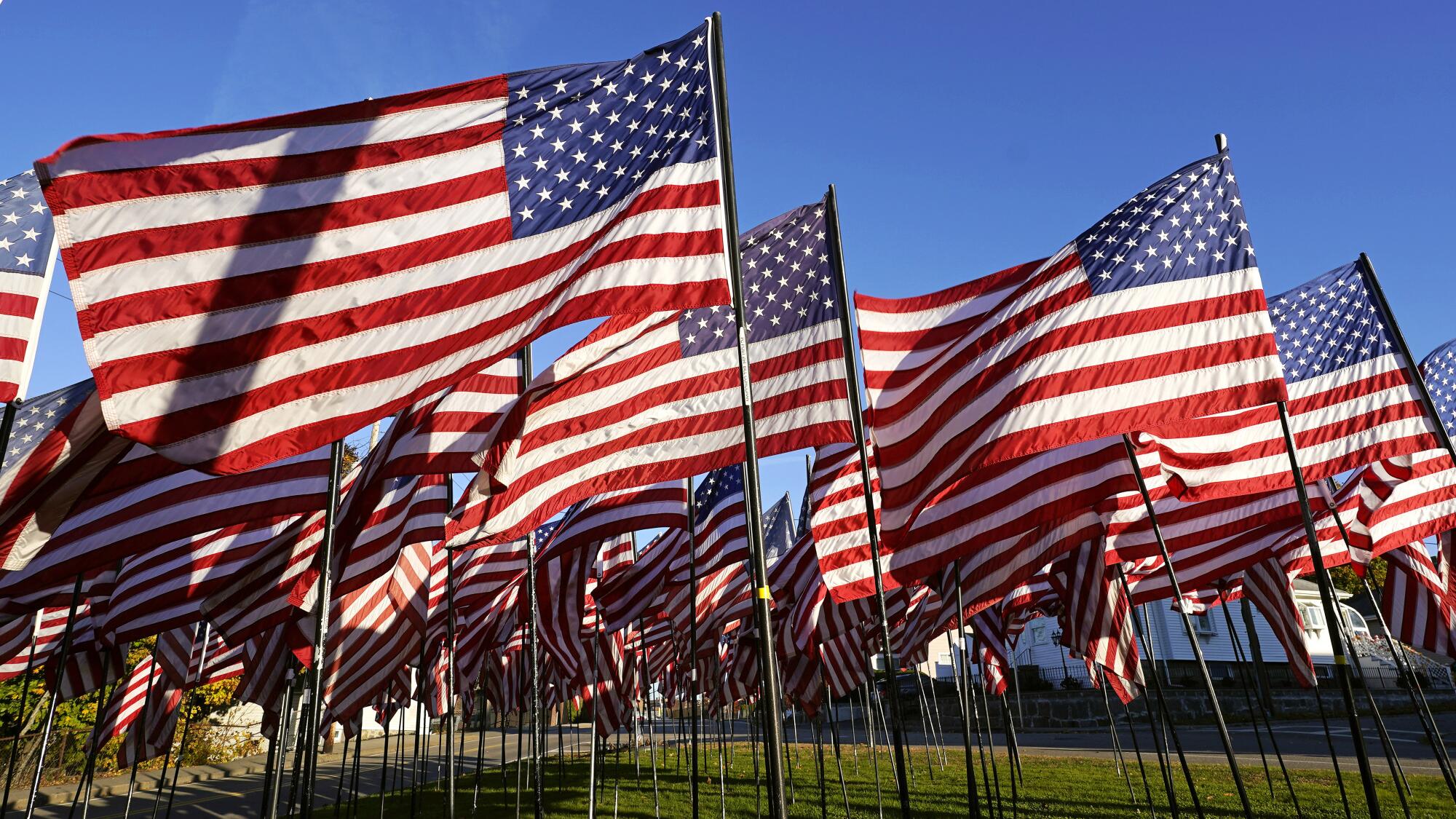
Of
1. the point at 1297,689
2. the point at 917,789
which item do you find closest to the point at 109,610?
the point at 917,789

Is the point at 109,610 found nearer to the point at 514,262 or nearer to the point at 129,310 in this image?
the point at 129,310

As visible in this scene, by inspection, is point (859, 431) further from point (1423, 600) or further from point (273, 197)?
point (1423, 600)

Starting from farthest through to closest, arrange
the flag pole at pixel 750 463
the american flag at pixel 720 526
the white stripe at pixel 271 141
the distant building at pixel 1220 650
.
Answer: the distant building at pixel 1220 650 → the american flag at pixel 720 526 → the white stripe at pixel 271 141 → the flag pole at pixel 750 463

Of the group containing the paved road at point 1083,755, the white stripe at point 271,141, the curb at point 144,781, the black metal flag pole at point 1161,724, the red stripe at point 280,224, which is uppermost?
the white stripe at point 271,141

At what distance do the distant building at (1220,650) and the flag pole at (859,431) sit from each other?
41.7 meters

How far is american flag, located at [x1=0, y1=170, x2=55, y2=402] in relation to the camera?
6875mm

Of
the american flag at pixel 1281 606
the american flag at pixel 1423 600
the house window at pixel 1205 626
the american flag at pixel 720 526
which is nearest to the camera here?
the american flag at pixel 1423 600

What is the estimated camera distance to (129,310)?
515 cm

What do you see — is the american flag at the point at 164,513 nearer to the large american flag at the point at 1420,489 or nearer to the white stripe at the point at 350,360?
the white stripe at the point at 350,360

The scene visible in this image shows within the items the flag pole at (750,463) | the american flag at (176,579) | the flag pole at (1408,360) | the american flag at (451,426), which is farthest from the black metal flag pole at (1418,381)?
the american flag at (176,579)

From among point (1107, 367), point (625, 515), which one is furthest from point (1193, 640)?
point (625, 515)

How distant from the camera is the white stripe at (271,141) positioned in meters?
5.25

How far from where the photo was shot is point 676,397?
822 cm

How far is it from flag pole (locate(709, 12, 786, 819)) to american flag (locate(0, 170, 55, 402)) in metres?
5.40
